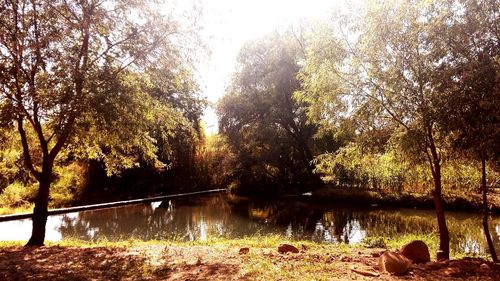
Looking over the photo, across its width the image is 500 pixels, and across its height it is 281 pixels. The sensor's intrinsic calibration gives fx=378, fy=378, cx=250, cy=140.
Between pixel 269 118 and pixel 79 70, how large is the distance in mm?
19162

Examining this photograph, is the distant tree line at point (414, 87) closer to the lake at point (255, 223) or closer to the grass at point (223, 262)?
the grass at point (223, 262)

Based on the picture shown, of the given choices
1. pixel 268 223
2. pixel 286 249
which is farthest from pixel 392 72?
pixel 268 223

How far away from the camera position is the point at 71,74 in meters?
8.26

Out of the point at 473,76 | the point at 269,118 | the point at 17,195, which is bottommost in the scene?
the point at 17,195

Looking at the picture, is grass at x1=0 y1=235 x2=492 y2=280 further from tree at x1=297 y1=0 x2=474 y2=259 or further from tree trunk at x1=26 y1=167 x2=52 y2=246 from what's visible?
tree at x1=297 y1=0 x2=474 y2=259

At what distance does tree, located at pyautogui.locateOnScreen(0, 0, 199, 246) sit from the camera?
827cm

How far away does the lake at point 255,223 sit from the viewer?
43.5ft

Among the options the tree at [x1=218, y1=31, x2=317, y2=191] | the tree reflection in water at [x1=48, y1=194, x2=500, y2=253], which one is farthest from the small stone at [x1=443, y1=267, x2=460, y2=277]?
the tree at [x1=218, y1=31, x2=317, y2=191]

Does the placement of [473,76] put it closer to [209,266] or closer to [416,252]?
[416,252]

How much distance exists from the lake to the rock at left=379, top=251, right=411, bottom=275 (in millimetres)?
5621

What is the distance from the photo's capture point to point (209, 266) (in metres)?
6.80

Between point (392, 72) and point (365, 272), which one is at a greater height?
point (392, 72)

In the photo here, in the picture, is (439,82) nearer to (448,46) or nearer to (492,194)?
(448,46)

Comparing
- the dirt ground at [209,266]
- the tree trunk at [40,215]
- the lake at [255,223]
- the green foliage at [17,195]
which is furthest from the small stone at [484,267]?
the green foliage at [17,195]
